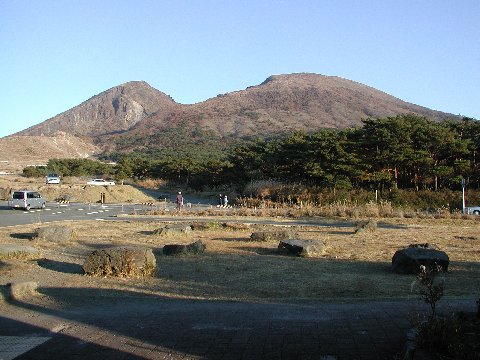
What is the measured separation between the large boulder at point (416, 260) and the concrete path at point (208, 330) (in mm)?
2944

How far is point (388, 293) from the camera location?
8.89 m

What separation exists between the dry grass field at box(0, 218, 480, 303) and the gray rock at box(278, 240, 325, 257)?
304 millimetres

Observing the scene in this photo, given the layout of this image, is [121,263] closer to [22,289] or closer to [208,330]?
[22,289]

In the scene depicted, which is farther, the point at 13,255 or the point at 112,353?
the point at 13,255

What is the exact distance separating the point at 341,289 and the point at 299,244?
467 cm

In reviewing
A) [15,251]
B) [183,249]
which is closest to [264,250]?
[183,249]

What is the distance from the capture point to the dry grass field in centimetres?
911

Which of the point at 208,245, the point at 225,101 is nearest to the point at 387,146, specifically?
the point at 208,245

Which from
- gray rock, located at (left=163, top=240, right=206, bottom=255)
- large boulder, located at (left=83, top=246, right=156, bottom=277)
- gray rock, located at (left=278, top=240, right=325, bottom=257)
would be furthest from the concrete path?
gray rock, located at (left=278, top=240, right=325, bottom=257)

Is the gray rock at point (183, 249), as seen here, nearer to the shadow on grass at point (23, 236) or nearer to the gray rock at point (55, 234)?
the gray rock at point (55, 234)

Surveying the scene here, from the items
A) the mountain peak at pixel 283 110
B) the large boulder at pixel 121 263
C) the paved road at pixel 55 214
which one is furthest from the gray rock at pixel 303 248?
the mountain peak at pixel 283 110

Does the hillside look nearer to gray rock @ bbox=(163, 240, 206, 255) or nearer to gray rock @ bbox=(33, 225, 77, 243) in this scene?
gray rock @ bbox=(33, 225, 77, 243)

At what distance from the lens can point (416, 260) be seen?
1074 cm

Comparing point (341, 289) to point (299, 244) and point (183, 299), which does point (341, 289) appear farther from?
point (299, 244)
